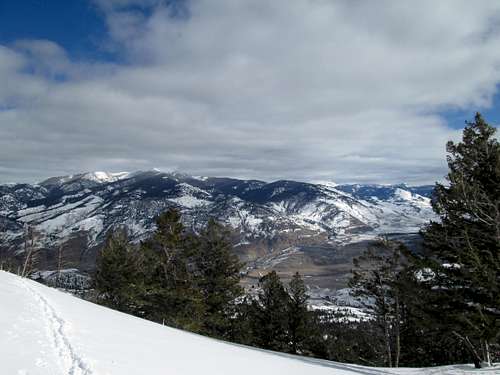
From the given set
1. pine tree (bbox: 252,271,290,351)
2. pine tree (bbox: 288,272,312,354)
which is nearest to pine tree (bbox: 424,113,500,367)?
pine tree (bbox: 288,272,312,354)

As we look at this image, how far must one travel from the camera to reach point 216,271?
1185 inches

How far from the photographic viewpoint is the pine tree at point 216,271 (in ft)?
97.5

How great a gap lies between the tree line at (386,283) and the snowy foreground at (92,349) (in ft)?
13.3

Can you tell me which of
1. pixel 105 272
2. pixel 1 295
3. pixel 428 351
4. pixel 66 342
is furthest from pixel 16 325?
pixel 428 351

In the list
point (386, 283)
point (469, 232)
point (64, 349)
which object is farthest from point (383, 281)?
point (64, 349)

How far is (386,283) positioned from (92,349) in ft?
69.2

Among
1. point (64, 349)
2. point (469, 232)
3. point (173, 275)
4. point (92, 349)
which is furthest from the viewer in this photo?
point (173, 275)

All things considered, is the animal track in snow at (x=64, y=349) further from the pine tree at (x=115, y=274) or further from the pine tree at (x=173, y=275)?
the pine tree at (x=115, y=274)

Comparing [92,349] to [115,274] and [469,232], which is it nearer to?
[469,232]

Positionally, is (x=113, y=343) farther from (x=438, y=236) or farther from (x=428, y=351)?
(x=428, y=351)

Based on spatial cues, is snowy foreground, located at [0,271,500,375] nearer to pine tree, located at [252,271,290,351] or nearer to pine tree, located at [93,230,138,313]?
pine tree, located at [93,230,138,313]

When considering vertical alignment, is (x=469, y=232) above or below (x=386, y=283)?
above

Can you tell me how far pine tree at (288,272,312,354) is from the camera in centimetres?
3528

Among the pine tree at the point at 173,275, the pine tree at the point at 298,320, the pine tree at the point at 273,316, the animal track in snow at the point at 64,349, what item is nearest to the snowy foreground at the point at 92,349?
the animal track in snow at the point at 64,349
